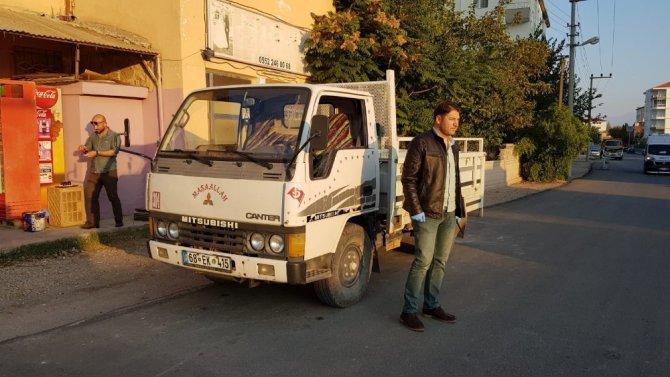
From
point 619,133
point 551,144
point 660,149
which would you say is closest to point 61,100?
point 551,144

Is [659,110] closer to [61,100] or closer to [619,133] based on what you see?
[619,133]

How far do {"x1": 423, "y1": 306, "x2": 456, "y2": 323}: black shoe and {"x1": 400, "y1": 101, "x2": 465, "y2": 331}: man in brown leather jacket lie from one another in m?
0.26

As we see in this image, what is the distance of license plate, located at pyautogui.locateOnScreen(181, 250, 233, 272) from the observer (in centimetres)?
→ 459

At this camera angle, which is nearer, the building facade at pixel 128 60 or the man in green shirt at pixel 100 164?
the man in green shirt at pixel 100 164

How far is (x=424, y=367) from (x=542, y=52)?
1812cm

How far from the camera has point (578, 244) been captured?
8531 millimetres

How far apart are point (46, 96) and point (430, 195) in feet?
24.1

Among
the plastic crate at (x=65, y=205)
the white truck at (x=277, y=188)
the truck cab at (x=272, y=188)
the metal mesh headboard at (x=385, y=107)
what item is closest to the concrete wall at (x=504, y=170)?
the metal mesh headboard at (x=385, y=107)

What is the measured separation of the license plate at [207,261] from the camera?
4.59 metres

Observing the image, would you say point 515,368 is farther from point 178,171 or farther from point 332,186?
point 178,171

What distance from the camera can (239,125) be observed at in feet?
17.4

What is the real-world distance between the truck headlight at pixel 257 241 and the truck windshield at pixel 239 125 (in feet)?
2.15

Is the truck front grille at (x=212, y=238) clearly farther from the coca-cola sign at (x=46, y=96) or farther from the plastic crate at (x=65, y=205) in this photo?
the coca-cola sign at (x=46, y=96)

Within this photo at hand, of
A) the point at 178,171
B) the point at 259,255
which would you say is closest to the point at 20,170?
the point at 178,171
